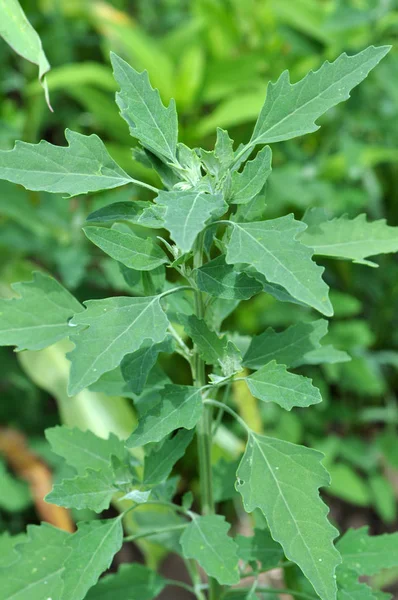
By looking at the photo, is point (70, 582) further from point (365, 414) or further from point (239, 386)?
point (365, 414)

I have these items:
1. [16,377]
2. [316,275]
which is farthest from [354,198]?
[316,275]

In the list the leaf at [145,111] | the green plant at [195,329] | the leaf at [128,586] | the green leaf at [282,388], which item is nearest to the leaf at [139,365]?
the green plant at [195,329]

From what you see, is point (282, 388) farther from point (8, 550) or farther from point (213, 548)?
point (8, 550)

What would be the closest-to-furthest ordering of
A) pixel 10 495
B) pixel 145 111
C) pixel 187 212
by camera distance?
pixel 187 212 → pixel 145 111 → pixel 10 495

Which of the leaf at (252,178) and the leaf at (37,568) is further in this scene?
the leaf at (37,568)

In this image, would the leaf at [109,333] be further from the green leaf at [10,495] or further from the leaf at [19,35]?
the green leaf at [10,495]

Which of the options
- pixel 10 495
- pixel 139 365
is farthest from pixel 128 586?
pixel 10 495

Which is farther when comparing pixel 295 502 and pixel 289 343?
pixel 289 343

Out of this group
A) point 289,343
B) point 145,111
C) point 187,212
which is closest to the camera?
point 187,212
